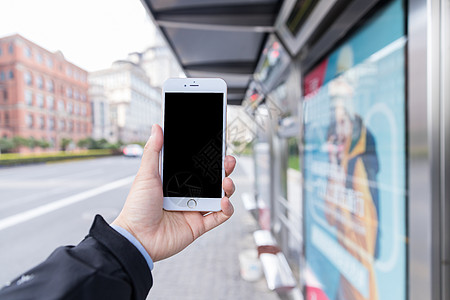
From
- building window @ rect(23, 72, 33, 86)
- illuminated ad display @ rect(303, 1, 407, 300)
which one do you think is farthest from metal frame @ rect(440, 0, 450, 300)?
building window @ rect(23, 72, 33, 86)

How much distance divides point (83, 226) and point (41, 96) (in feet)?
1.57

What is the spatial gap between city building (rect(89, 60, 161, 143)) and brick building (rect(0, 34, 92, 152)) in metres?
0.12

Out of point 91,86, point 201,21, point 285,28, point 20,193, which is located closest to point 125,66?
point 91,86

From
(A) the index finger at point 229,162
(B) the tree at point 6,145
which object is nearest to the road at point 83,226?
(B) the tree at point 6,145

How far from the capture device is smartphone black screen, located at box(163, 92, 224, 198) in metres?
0.47

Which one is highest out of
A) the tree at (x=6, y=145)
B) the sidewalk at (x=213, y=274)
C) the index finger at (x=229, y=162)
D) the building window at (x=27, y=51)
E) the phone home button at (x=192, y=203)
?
the building window at (x=27, y=51)

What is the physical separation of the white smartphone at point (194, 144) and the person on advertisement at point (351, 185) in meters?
0.58

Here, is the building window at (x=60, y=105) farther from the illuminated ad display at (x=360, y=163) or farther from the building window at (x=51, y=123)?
the illuminated ad display at (x=360, y=163)

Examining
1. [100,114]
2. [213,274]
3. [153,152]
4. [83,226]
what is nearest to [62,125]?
[100,114]

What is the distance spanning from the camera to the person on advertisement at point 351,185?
2.84ft

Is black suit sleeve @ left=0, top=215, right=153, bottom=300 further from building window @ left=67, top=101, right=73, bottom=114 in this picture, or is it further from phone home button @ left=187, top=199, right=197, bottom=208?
building window @ left=67, top=101, right=73, bottom=114

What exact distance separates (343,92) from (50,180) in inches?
67.2

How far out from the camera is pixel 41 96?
974 mm

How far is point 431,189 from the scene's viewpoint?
58 cm
